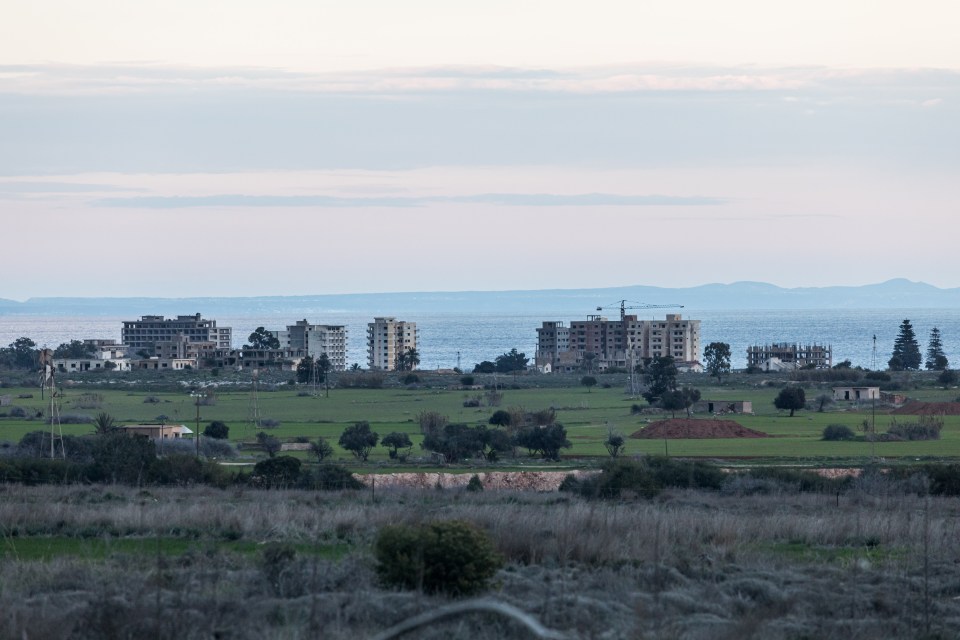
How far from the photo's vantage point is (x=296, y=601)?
1135cm

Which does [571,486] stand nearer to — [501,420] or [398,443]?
[398,443]

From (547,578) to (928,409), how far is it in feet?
198

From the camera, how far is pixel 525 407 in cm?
7644

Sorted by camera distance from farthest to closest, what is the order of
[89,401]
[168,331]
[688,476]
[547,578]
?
[168,331] < [89,401] < [688,476] < [547,578]

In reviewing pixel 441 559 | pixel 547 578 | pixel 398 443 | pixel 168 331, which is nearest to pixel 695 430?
pixel 398 443

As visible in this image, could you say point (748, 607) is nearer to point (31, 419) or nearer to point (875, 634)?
point (875, 634)

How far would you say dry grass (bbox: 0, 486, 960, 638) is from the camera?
34.1 feet

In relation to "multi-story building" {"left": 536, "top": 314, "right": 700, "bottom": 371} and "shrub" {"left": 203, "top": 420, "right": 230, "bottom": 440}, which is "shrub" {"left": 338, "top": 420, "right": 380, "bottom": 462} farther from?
"multi-story building" {"left": 536, "top": 314, "right": 700, "bottom": 371}

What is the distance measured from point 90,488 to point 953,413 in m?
52.1

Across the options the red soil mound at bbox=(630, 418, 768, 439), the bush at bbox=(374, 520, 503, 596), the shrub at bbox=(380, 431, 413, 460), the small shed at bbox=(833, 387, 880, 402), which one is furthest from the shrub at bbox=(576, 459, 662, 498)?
the small shed at bbox=(833, 387, 880, 402)

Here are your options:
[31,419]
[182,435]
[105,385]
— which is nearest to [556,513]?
[182,435]

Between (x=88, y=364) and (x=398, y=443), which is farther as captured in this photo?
(x=88, y=364)

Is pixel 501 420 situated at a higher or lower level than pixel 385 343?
lower

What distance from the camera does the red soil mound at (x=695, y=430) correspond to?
56.4 meters
